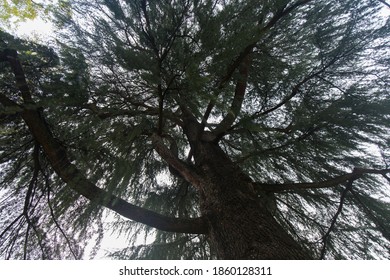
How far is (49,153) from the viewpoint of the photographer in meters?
2.19

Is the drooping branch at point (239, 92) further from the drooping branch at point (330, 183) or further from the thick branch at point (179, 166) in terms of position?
the drooping branch at point (330, 183)

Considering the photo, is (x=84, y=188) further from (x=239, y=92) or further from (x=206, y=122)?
(x=239, y=92)

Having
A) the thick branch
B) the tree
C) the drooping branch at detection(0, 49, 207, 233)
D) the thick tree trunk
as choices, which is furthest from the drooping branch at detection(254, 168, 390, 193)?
the drooping branch at detection(0, 49, 207, 233)

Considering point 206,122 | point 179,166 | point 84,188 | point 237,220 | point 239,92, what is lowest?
point 237,220

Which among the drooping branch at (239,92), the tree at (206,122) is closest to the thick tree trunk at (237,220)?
the tree at (206,122)

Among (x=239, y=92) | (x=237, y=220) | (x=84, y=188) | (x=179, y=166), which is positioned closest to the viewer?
(x=237, y=220)

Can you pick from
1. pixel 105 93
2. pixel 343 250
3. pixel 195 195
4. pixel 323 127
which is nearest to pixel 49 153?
pixel 105 93

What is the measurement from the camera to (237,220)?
1852mm

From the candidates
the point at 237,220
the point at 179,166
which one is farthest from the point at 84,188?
the point at 237,220

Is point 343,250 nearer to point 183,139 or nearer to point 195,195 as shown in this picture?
point 195,195

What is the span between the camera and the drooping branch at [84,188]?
197 cm

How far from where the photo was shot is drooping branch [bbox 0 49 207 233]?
197 cm

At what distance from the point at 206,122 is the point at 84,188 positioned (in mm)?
1350

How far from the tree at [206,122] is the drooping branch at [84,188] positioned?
1cm
